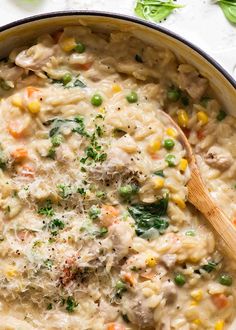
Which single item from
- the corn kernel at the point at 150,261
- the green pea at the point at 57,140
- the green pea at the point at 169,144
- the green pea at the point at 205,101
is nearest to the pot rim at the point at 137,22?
the green pea at the point at 205,101

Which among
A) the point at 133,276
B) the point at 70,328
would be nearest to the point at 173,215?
the point at 133,276

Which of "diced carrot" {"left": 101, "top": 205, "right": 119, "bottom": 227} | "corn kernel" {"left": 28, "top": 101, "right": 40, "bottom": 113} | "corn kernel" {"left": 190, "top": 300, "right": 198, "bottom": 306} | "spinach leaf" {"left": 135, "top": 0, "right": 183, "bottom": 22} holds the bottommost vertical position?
Result: "corn kernel" {"left": 190, "top": 300, "right": 198, "bottom": 306}

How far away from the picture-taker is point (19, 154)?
466cm

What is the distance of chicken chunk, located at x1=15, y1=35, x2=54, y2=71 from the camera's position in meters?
4.76

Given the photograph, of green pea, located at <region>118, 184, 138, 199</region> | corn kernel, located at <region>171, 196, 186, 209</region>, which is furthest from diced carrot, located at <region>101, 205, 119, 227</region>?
corn kernel, located at <region>171, 196, 186, 209</region>

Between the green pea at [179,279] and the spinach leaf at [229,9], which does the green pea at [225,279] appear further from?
the spinach leaf at [229,9]

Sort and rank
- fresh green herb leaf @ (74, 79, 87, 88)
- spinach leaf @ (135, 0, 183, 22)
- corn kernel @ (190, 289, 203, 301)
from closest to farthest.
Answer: corn kernel @ (190, 289, 203, 301) < fresh green herb leaf @ (74, 79, 87, 88) < spinach leaf @ (135, 0, 183, 22)

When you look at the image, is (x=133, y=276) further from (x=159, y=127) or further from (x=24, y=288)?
(x=159, y=127)

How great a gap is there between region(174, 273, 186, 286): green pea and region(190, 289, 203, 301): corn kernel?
0.09 metres

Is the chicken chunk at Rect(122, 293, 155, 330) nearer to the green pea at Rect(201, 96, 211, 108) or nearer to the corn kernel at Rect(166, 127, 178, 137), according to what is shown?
the corn kernel at Rect(166, 127, 178, 137)

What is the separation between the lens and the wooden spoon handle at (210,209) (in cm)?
456

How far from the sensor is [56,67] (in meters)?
4.82

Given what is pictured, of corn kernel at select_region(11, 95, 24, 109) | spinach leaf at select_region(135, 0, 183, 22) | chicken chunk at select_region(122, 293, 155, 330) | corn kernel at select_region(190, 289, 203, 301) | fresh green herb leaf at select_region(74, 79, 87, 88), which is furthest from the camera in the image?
spinach leaf at select_region(135, 0, 183, 22)

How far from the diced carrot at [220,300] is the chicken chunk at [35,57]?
1907 mm
